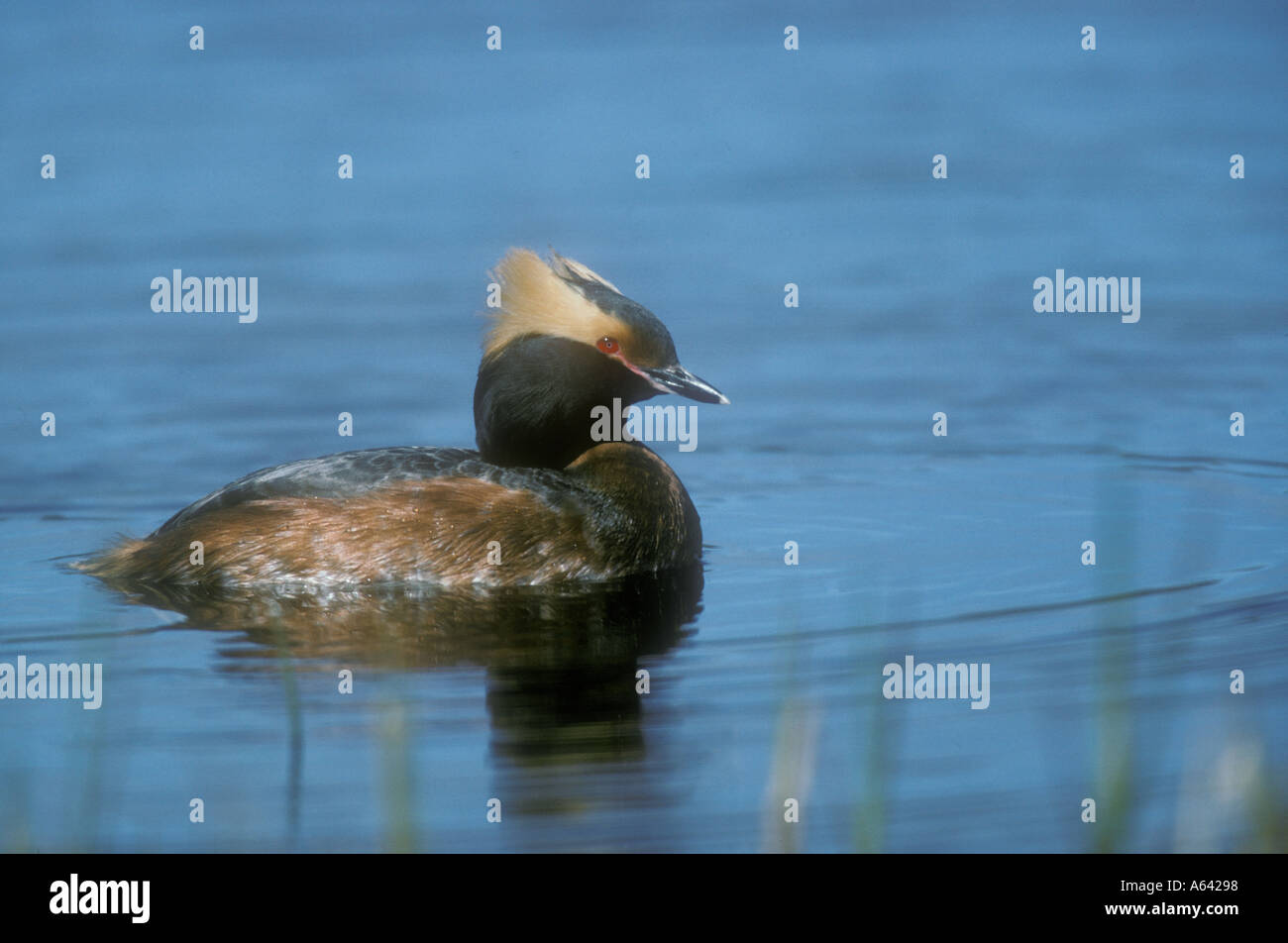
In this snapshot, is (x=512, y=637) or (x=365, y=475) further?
(x=365, y=475)

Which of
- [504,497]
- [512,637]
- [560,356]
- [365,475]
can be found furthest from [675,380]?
[512,637]

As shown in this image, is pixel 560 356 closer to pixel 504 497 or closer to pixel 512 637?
pixel 504 497

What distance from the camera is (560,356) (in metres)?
9.84

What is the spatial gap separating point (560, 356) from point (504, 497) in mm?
747

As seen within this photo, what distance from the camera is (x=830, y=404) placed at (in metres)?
12.8

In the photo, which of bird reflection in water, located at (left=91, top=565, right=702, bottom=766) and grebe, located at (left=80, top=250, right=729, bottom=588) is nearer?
bird reflection in water, located at (left=91, top=565, right=702, bottom=766)

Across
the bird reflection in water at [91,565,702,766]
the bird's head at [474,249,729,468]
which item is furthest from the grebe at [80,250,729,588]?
the bird reflection in water at [91,565,702,766]

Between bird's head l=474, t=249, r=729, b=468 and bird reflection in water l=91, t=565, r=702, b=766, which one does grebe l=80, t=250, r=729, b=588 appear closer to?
bird's head l=474, t=249, r=729, b=468

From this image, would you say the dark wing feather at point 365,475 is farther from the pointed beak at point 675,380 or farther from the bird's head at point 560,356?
the pointed beak at point 675,380

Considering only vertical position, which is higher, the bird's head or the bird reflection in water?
the bird's head

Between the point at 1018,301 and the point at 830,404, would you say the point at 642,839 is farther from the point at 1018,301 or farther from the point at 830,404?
the point at 1018,301

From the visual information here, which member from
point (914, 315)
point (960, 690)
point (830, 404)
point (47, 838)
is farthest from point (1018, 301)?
point (47, 838)

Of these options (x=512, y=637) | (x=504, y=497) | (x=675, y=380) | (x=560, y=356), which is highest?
(x=560, y=356)

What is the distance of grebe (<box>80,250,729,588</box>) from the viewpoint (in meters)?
9.75
